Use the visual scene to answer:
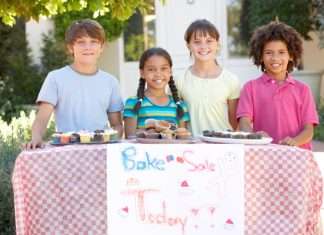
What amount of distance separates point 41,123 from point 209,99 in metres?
1.04

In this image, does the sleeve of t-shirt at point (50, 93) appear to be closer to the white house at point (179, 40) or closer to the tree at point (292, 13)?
the tree at point (292, 13)

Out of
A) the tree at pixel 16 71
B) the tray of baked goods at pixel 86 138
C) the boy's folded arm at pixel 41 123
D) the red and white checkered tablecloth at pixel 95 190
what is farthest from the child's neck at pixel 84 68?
the tree at pixel 16 71

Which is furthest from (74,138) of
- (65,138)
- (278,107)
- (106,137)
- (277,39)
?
(277,39)

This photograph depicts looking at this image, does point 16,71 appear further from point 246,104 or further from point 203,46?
point 246,104

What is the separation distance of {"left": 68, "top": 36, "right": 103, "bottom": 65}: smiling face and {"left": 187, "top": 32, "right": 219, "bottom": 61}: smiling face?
0.59 meters

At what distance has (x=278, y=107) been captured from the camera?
148 inches

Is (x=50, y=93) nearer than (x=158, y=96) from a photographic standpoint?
Yes

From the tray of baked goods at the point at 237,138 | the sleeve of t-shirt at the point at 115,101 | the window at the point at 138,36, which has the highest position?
the window at the point at 138,36

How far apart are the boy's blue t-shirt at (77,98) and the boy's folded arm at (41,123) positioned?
36 millimetres

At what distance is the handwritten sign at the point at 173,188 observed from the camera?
126 inches

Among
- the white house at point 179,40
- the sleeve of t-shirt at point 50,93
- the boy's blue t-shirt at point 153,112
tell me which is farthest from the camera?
the white house at point 179,40

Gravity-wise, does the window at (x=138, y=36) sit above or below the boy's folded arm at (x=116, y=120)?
above

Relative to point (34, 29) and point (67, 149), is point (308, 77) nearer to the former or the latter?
point (34, 29)

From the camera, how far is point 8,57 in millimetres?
11227
